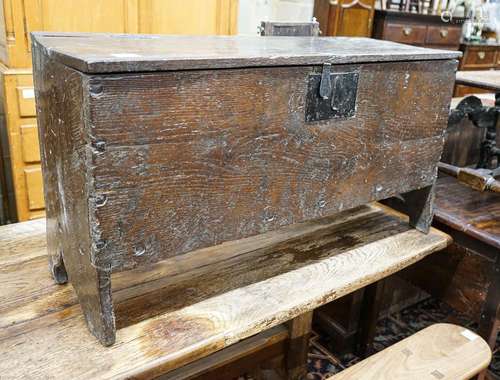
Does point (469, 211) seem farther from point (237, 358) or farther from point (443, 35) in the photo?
point (443, 35)

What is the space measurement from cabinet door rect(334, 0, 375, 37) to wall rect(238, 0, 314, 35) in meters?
0.21

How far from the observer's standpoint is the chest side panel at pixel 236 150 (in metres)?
0.86

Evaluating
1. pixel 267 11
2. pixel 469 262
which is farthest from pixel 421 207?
pixel 267 11

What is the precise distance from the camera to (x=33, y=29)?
6.73ft

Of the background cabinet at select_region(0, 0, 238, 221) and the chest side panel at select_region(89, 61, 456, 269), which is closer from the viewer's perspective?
the chest side panel at select_region(89, 61, 456, 269)

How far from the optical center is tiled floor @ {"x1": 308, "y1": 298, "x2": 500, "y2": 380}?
1.87m

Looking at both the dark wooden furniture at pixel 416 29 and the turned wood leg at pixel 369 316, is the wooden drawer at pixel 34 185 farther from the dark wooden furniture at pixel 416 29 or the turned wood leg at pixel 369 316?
the dark wooden furniture at pixel 416 29

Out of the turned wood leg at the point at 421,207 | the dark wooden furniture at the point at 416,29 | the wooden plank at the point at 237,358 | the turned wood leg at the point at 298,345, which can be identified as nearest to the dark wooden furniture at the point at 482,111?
the turned wood leg at the point at 421,207

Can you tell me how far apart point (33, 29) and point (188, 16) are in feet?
2.40

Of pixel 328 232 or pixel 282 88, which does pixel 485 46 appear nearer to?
pixel 328 232

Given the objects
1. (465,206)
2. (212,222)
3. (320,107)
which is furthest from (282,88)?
(465,206)

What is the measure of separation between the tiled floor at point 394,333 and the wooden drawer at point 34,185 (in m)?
1.33

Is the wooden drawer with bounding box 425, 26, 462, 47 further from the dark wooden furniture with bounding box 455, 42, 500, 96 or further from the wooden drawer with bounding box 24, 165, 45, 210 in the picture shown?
the wooden drawer with bounding box 24, 165, 45, 210

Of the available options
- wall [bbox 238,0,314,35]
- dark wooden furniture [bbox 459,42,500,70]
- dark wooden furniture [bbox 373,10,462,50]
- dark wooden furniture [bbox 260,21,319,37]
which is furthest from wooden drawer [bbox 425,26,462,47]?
dark wooden furniture [bbox 260,21,319,37]
